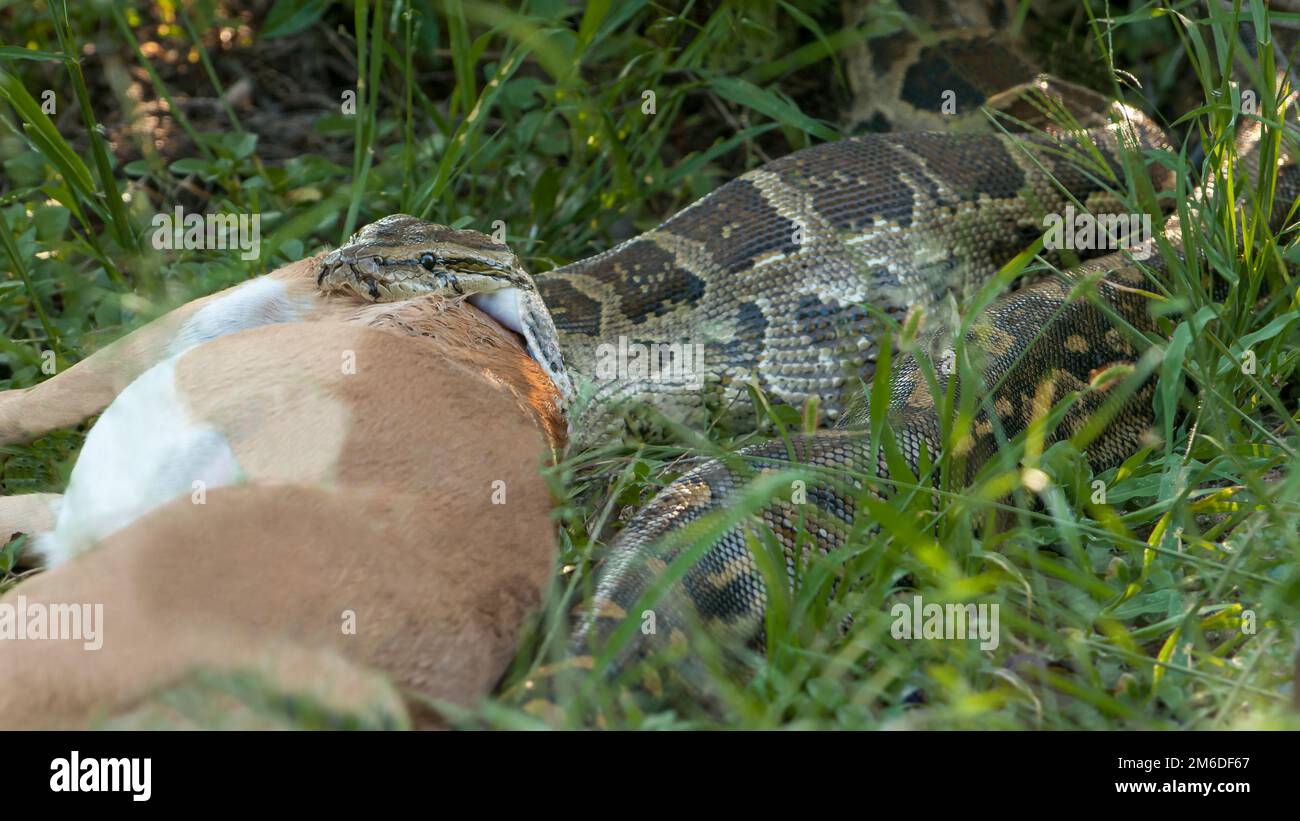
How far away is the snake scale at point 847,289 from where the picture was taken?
157 inches

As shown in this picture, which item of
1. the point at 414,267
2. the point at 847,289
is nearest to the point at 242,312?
the point at 414,267

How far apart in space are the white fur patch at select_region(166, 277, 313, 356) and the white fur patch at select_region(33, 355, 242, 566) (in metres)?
0.39

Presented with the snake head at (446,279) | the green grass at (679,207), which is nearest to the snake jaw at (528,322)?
the snake head at (446,279)

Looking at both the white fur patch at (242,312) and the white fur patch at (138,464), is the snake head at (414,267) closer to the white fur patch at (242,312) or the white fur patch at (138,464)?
the white fur patch at (242,312)

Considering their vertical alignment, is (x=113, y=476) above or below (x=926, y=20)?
below

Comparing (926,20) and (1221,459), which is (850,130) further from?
(1221,459)

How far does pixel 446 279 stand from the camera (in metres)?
3.99

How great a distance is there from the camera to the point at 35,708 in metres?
2.37

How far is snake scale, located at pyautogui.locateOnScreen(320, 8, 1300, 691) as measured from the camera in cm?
400

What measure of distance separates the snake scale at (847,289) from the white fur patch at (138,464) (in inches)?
32.9

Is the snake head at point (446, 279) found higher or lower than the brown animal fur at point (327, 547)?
higher

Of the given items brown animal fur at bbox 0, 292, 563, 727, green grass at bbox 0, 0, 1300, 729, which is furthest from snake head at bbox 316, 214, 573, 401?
brown animal fur at bbox 0, 292, 563, 727
